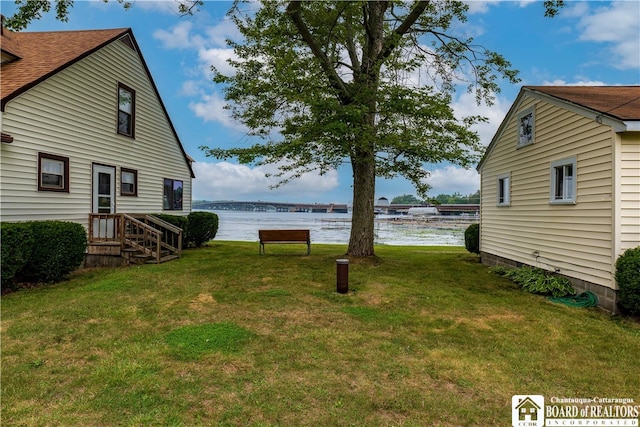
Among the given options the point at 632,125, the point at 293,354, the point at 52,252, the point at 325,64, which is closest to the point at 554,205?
the point at 632,125

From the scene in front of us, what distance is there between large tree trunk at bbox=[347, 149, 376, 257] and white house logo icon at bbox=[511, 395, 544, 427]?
7.82 m

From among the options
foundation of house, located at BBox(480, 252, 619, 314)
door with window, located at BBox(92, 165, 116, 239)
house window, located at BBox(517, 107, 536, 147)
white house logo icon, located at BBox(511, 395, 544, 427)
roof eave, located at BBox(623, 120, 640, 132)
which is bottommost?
white house logo icon, located at BBox(511, 395, 544, 427)

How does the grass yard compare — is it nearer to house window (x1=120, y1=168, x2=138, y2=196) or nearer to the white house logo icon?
the white house logo icon

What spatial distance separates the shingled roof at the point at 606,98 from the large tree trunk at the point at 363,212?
210 inches

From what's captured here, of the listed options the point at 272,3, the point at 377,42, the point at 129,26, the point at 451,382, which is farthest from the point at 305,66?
the point at 451,382

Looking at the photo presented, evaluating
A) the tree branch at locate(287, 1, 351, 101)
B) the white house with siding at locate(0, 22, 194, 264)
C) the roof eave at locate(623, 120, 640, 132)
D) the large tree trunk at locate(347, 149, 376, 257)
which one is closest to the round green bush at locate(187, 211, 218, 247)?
the white house with siding at locate(0, 22, 194, 264)

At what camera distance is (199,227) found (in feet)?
51.6

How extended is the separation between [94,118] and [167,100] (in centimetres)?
468

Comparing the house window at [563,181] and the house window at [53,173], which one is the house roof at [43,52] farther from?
the house window at [563,181]

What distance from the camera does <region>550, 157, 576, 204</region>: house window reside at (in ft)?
25.6

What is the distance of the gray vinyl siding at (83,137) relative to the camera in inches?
335

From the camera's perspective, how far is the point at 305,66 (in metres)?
10.0

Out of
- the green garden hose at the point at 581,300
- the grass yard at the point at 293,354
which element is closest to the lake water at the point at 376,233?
the green garden hose at the point at 581,300

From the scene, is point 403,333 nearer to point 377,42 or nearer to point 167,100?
point 377,42
